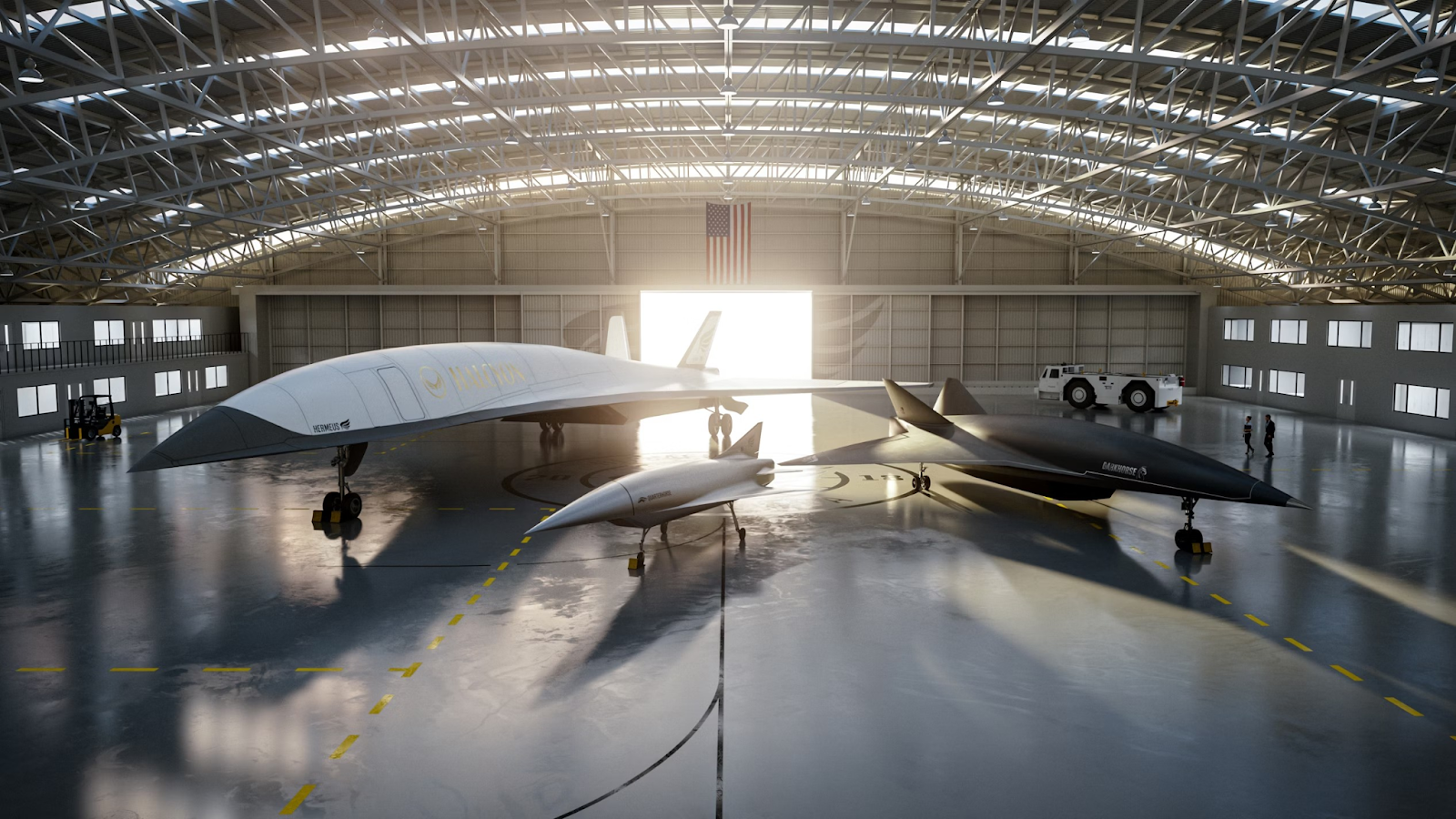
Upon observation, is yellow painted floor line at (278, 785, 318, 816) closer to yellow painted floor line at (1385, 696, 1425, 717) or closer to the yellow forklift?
yellow painted floor line at (1385, 696, 1425, 717)

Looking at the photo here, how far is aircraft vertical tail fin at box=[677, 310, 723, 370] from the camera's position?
33.1 metres

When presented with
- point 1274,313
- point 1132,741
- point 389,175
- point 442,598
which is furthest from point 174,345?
point 1274,313

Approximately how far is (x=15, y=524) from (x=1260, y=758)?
78.6ft

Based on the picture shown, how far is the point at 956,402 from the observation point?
2417cm

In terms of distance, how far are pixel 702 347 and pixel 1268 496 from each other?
20.9 metres

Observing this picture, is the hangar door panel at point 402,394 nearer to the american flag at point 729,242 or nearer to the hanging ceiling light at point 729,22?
the hanging ceiling light at point 729,22

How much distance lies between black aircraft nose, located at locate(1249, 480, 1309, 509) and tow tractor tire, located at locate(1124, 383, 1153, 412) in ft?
90.0

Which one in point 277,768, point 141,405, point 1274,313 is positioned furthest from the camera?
point 1274,313

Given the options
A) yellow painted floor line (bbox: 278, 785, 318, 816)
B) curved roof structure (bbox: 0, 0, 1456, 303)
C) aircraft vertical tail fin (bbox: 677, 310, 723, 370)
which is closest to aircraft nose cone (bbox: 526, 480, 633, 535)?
yellow painted floor line (bbox: 278, 785, 318, 816)

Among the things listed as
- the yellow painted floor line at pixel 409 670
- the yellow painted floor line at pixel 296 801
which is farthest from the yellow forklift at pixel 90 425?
the yellow painted floor line at pixel 296 801

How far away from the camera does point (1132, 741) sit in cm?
953

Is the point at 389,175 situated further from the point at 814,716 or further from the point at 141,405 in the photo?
the point at 814,716

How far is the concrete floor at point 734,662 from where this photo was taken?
8.67 metres

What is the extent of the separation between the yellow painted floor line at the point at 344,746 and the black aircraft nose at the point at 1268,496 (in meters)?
16.1
